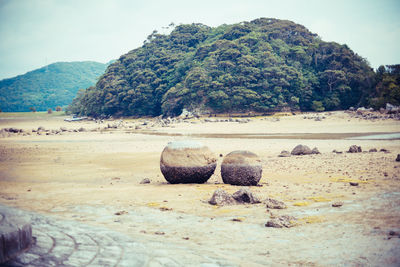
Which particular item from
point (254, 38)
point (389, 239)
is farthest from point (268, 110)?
point (389, 239)

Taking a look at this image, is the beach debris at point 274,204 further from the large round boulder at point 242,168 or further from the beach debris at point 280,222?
the large round boulder at point 242,168

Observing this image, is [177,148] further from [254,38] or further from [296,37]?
[296,37]

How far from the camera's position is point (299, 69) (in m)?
57.6

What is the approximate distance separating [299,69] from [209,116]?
18005 millimetres

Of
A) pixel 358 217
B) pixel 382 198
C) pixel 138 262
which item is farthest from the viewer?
pixel 382 198

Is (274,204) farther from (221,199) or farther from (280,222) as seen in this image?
(280,222)

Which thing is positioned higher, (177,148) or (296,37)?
(296,37)

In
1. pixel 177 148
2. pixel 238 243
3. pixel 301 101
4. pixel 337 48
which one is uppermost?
pixel 337 48

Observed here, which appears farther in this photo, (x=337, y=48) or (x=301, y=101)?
(x=337, y=48)

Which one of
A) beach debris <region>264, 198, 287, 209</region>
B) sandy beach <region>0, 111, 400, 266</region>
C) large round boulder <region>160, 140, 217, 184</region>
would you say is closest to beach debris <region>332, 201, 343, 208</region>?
sandy beach <region>0, 111, 400, 266</region>

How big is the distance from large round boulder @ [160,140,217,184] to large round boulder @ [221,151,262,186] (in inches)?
26.8

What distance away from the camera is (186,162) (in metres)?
10.3

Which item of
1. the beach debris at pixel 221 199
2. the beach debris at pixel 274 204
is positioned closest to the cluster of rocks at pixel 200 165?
the beach debris at pixel 221 199

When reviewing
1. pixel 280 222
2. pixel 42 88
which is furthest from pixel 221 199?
pixel 42 88
